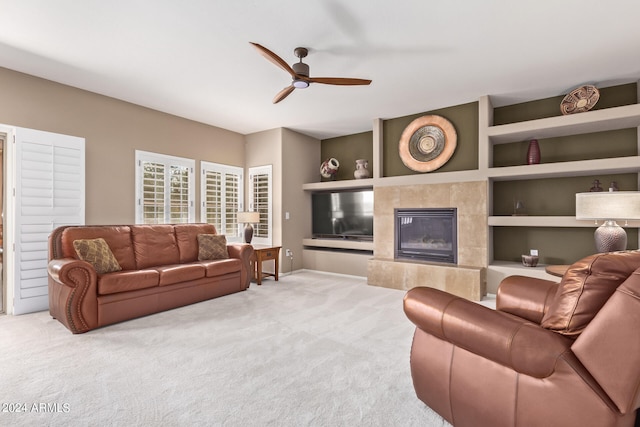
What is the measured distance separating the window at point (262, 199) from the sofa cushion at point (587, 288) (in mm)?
4980

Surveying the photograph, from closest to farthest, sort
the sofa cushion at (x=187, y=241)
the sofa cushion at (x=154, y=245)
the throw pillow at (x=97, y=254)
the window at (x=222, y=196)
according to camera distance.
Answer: the throw pillow at (x=97, y=254) → the sofa cushion at (x=154, y=245) → the sofa cushion at (x=187, y=241) → the window at (x=222, y=196)

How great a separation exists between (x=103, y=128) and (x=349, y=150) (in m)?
4.07

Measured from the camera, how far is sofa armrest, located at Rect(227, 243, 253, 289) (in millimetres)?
4605

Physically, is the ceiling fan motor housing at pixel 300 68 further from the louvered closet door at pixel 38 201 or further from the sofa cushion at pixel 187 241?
the louvered closet door at pixel 38 201

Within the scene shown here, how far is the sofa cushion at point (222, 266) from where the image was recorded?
4133 millimetres

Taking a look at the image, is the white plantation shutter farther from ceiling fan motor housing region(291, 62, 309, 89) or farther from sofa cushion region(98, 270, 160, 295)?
ceiling fan motor housing region(291, 62, 309, 89)

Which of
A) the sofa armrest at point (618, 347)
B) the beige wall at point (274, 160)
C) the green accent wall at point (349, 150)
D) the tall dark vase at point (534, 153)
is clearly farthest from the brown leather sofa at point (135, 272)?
the tall dark vase at point (534, 153)

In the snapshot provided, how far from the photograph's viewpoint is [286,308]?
12.4ft

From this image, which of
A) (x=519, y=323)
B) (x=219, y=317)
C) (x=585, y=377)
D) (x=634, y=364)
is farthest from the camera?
(x=219, y=317)

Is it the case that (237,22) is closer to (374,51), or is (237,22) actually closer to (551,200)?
(374,51)

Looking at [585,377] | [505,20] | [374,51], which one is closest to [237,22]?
[374,51]

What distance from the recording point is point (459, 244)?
175 inches

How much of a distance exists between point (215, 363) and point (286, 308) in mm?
1444

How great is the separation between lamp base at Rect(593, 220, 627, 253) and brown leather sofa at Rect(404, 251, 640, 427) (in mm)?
2259
